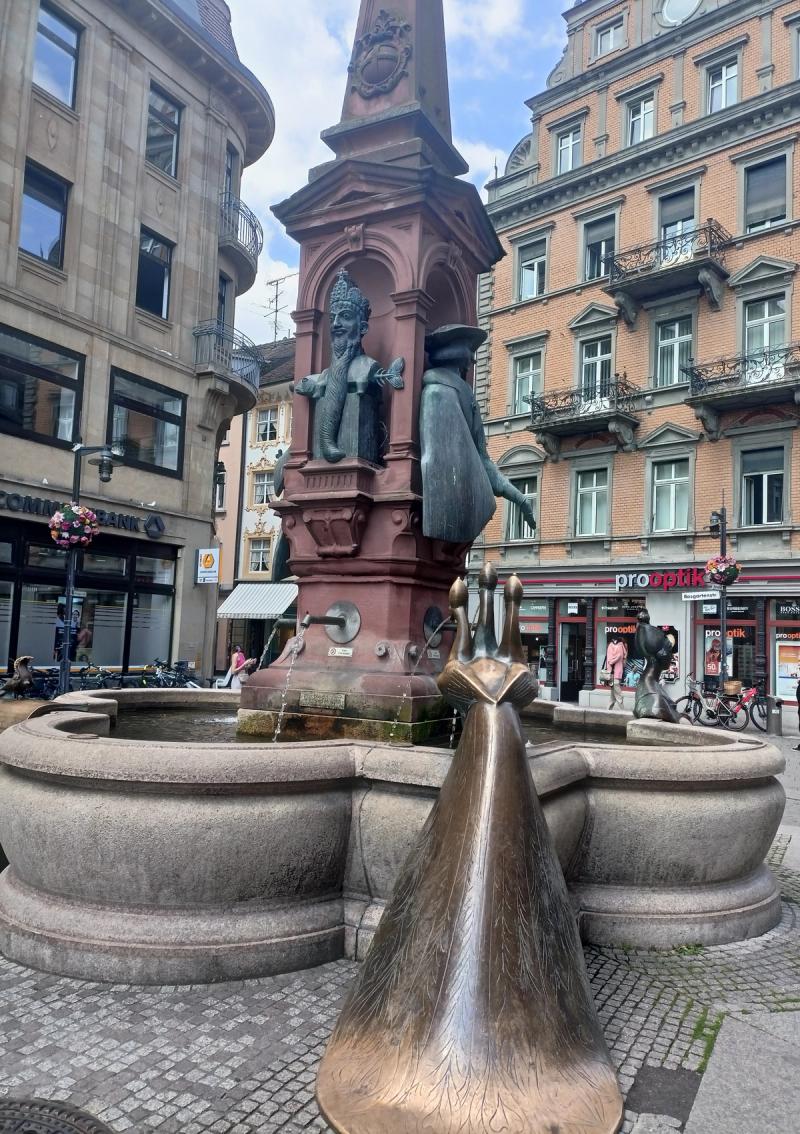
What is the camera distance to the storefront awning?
30.6 metres

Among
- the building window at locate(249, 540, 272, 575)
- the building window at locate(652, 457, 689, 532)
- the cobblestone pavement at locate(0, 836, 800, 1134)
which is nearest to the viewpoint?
the cobblestone pavement at locate(0, 836, 800, 1134)

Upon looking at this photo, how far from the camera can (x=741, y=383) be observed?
23172mm

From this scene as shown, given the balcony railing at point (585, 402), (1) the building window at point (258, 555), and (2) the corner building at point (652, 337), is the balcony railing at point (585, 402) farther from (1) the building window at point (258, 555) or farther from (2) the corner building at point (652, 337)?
(1) the building window at point (258, 555)

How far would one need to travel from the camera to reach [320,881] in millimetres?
4070

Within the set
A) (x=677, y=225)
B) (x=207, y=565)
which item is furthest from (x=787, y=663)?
(x=207, y=565)

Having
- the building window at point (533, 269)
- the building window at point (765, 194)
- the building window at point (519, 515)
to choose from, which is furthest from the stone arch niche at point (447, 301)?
the building window at point (533, 269)

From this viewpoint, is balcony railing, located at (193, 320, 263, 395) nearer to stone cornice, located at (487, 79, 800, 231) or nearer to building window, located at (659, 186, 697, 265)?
stone cornice, located at (487, 79, 800, 231)

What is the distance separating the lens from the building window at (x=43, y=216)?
709 inches

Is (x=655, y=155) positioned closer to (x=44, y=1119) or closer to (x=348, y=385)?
(x=348, y=385)

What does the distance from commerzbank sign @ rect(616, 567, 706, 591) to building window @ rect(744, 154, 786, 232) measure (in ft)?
33.7

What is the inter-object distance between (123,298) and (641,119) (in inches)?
723

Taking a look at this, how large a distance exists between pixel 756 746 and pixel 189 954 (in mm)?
3643

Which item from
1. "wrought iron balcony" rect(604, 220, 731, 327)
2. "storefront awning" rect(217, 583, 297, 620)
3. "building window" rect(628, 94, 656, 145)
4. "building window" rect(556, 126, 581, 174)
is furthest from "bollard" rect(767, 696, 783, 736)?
"building window" rect(556, 126, 581, 174)

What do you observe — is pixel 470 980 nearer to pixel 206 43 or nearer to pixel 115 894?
pixel 115 894
